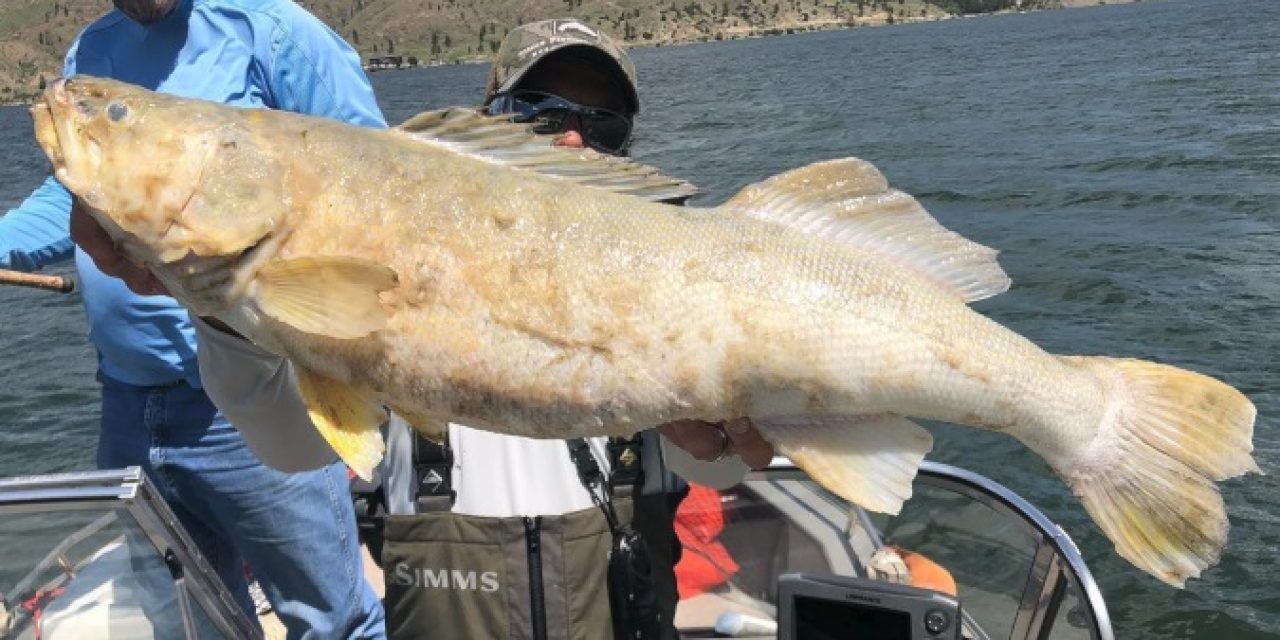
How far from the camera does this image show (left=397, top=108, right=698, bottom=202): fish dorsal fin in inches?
91.5

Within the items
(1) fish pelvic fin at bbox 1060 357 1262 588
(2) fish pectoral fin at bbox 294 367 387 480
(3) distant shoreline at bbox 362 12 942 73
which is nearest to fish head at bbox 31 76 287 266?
(2) fish pectoral fin at bbox 294 367 387 480

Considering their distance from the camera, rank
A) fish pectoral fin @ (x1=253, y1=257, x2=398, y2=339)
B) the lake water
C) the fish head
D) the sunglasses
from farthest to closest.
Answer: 1. the lake water
2. the sunglasses
3. the fish head
4. fish pectoral fin @ (x1=253, y1=257, x2=398, y2=339)

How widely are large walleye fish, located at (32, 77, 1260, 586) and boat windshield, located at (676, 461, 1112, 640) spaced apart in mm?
1437

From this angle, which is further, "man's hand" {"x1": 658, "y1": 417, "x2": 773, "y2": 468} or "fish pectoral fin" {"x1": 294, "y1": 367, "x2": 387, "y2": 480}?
"man's hand" {"x1": 658, "y1": 417, "x2": 773, "y2": 468}

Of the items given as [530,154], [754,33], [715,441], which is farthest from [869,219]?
[754,33]

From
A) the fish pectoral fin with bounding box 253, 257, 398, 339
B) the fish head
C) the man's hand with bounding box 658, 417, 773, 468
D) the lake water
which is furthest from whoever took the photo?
the lake water

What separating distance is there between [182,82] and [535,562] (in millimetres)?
2062

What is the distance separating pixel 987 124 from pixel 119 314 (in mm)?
26051

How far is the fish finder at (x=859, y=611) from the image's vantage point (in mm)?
3061

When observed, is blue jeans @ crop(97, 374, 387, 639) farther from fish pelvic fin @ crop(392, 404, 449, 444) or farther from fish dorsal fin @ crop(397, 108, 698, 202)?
fish dorsal fin @ crop(397, 108, 698, 202)

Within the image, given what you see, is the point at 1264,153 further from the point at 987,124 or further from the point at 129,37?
the point at 129,37

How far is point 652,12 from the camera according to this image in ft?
598

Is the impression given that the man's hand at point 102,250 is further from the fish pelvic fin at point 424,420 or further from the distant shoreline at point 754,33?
the distant shoreline at point 754,33

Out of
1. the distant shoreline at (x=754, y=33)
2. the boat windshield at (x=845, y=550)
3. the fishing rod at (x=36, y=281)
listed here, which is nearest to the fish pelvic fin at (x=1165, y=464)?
the boat windshield at (x=845, y=550)
